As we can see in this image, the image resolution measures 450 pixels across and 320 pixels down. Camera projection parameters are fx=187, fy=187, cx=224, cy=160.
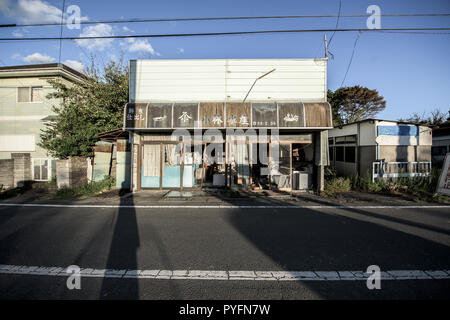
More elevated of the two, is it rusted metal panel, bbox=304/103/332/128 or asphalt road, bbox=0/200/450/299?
rusted metal panel, bbox=304/103/332/128

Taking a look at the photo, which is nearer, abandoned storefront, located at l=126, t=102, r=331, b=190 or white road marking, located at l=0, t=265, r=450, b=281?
white road marking, located at l=0, t=265, r=450, b=281

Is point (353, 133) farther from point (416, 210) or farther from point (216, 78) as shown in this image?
point (216, 78)

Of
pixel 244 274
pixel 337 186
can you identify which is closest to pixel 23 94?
pixel 244 274

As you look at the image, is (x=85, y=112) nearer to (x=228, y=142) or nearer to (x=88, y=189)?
(x=88, y=189)

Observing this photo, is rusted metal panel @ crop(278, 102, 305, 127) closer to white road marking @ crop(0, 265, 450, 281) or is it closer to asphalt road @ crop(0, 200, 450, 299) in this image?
asphalt road @ crop(0, 200, 450, 299)

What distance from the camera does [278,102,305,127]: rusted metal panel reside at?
9.20 m

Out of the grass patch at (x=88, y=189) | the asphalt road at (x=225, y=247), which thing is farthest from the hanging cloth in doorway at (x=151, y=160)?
the asphalt road at (x=225, y=247)

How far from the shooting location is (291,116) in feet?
30.3

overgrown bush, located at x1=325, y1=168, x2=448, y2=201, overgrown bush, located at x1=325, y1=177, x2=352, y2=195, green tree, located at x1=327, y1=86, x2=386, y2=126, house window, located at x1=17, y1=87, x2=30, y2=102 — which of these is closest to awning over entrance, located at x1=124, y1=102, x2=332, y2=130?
overgrown bush, located at x1=325, y1=177, x2=352, y2=195

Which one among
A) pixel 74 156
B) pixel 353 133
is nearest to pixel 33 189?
pixel 74 156

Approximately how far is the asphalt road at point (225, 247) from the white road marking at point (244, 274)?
0.30 feet

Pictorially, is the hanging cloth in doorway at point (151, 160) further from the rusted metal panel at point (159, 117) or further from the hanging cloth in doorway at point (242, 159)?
the hanging cloth in doorway at point (242, 159)
